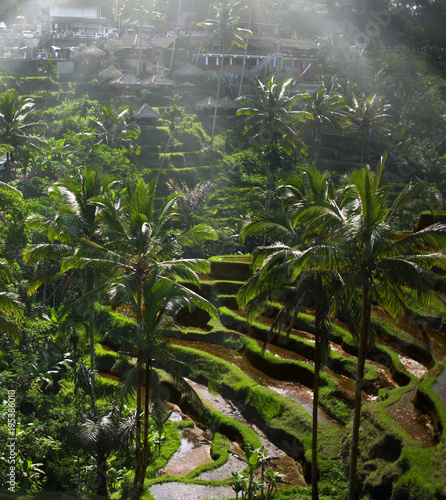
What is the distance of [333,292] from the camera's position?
51.9 feet

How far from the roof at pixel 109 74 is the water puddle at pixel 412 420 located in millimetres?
47076

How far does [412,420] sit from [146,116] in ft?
129

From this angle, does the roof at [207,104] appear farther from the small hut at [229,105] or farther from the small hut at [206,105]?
the small hut at [229,105]

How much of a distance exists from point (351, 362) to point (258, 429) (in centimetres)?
463

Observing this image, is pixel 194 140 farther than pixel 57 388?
Yes

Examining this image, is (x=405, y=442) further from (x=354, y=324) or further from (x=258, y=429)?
(x=258, y=429)

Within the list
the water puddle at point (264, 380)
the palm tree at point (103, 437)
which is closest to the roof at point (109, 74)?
the water puddle at point (264, 380)

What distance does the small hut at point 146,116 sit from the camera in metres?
52.1

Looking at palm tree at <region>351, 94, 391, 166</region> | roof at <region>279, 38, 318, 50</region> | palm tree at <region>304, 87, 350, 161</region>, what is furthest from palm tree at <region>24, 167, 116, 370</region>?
roof at <region>279, 38, 318, 50</region>

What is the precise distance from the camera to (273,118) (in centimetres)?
4056

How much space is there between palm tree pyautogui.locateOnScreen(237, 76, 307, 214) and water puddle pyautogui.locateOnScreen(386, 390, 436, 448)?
2232 cm

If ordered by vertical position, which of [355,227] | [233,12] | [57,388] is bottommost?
[57,388]

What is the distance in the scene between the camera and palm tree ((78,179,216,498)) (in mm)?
15844

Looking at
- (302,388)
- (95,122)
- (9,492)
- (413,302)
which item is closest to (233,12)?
(95,122)
